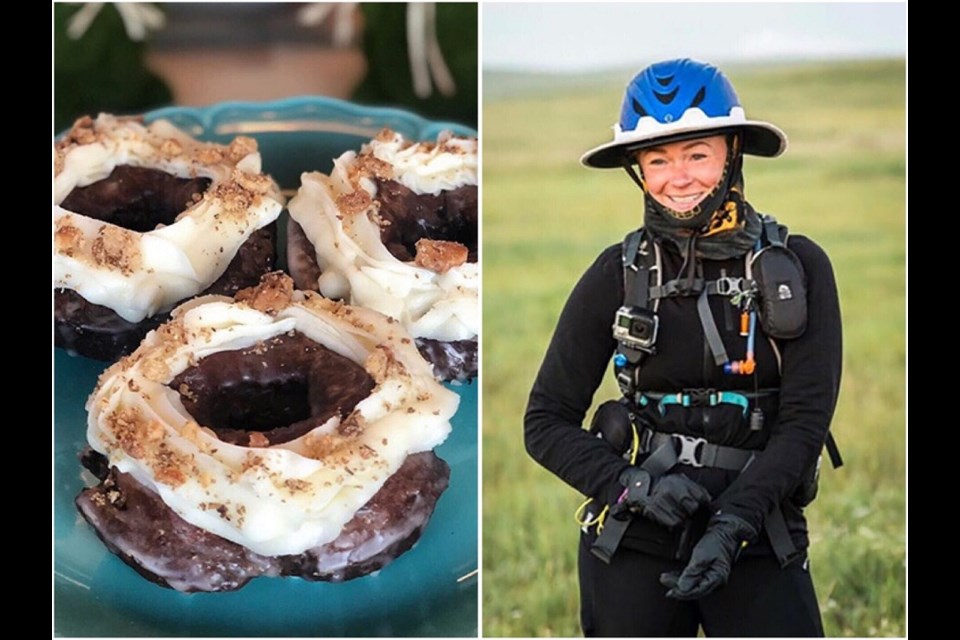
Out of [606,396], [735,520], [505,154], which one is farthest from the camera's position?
[505,154]

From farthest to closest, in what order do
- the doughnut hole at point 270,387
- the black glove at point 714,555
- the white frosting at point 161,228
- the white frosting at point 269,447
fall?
the white frosting at point 161,228 → the doughnut hole at point 270,387 → the white frosting at point 269,447 → the black glove at point 714,555

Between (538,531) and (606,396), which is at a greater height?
(606,396)

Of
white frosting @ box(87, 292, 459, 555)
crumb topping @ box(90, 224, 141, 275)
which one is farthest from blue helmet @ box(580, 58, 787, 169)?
crumb topping @ box(90, 224, 141, 275)

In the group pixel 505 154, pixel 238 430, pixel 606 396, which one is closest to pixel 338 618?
pixel 238 430

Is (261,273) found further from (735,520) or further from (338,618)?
(735,520)

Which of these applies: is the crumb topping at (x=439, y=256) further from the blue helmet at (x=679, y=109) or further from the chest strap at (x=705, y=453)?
the chest strap at (x=705, y=453)

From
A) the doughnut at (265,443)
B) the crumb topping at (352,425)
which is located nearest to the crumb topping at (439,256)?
the doughnut at (265,443)

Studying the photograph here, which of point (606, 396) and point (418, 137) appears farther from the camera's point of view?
point (418, 137)

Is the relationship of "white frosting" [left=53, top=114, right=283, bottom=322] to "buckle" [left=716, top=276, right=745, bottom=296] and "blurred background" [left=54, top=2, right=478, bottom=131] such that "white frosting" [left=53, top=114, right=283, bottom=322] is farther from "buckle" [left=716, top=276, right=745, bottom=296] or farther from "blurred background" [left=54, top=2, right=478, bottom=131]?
"buckle" [left=716, top=276, right=745, bottom=296]
